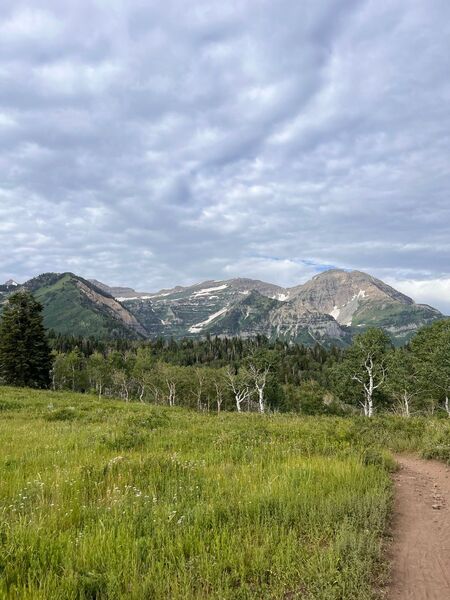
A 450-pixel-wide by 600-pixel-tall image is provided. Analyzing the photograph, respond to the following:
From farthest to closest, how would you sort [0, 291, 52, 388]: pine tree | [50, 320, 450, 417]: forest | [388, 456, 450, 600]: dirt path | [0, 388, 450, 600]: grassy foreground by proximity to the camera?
[50, 320, 450, 417]: forest
[0, 291, 52, 388]: pine tree
[388, 456, 450, 600]: dirt path
[0, 388, 450, 600]: grassy foreground

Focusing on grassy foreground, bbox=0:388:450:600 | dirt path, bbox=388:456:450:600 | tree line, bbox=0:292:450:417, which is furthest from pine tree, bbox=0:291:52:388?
dirt path, bbox=388:456:450:600

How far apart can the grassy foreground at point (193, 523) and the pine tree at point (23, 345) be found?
43355 mm

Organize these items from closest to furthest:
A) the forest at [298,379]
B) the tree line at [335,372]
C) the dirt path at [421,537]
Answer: the dirt path at [421,537] → the tree line at [335,372] → the forest at [298,379]

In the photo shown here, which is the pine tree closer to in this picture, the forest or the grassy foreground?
the forest

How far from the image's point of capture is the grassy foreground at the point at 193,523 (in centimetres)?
484

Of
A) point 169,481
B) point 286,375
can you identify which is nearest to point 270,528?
point 169,481

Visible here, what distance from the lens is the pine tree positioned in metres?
50.6

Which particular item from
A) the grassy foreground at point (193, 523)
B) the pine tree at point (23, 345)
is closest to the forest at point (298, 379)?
the pine tree at point (23, 345)

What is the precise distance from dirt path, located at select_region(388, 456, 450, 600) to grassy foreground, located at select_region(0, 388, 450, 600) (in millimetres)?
351

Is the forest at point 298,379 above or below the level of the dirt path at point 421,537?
below

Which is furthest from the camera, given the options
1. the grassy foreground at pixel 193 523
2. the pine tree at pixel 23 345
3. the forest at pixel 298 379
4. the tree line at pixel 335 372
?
the forest at pixel 298 379

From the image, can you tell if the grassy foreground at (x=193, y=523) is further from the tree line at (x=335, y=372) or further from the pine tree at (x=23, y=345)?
the pine tree at (x=23, y=345)

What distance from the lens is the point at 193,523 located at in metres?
6.45

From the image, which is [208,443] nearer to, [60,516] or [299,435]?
[299,435]
